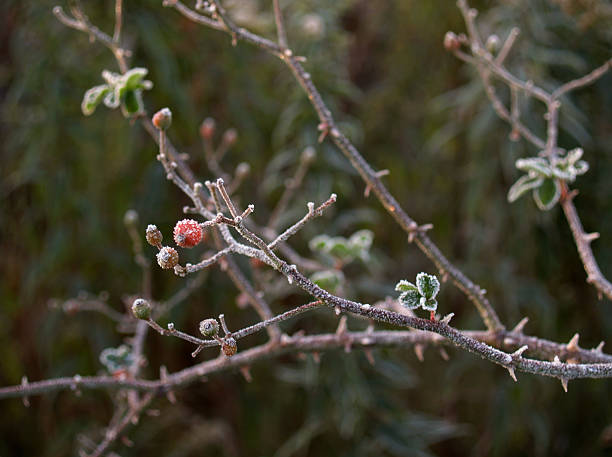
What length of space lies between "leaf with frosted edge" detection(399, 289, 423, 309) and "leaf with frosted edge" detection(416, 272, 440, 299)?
0.01 metres

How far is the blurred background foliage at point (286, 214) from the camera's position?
1.39 metres

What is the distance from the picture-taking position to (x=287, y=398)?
1.76 meters

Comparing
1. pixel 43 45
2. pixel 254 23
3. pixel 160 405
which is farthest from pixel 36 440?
pixel 254 23

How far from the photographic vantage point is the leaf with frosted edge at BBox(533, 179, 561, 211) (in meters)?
0.79

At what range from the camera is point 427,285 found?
549mm

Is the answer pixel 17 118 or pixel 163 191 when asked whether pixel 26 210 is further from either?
pixel 163 191

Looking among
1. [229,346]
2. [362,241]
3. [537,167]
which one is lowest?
[229,346]

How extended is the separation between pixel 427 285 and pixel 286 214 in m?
0.87

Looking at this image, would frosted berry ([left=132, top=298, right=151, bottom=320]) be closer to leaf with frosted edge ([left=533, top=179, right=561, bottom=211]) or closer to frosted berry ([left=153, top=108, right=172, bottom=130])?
frosted berry ([left=153, top=108, right=172, bottom=130])

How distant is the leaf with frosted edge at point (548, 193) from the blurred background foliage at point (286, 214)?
1.75 ft

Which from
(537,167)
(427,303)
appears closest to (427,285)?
(427,303)

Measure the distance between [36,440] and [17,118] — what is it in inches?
34.5

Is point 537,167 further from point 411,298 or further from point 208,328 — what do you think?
point 208,328

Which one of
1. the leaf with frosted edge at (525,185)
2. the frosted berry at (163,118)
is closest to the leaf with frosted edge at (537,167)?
the leaf with frosted edge at (525,185)
